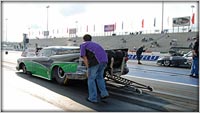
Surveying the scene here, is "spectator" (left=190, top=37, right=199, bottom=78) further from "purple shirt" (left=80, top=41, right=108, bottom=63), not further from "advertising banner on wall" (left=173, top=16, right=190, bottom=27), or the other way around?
"advertising banner on wall" (left=173, top=16, right=190, bottom=27)

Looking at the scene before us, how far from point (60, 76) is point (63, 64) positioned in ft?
1.59

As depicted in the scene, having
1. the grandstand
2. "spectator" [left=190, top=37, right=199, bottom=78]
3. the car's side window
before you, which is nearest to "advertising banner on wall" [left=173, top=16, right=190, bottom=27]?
the grandstand

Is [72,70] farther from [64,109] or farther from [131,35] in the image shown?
[131,35]

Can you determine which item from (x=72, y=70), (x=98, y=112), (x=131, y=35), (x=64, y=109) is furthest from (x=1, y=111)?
(x=131, y=35)

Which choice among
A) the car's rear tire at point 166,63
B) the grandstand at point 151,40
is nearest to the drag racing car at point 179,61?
the car's rear tire at point 166,63

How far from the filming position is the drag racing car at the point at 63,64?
8364 mm

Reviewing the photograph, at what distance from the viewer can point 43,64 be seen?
9945mm

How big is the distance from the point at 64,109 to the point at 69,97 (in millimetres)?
1237

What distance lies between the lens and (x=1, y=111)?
20.1 feet

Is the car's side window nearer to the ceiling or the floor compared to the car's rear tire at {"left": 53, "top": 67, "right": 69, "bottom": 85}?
nearer to the ceiling

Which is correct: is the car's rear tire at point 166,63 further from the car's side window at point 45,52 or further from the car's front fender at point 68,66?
the car's front fender at point 68,66

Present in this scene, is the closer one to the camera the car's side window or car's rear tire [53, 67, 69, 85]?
car's rear tire [53, 67, 69, 85]

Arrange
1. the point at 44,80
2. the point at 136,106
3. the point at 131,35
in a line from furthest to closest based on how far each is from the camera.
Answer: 1. the point at 131,35
2. the point at 44,80
3. the point at 136,106

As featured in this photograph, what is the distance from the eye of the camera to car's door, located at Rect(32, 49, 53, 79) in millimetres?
9694
